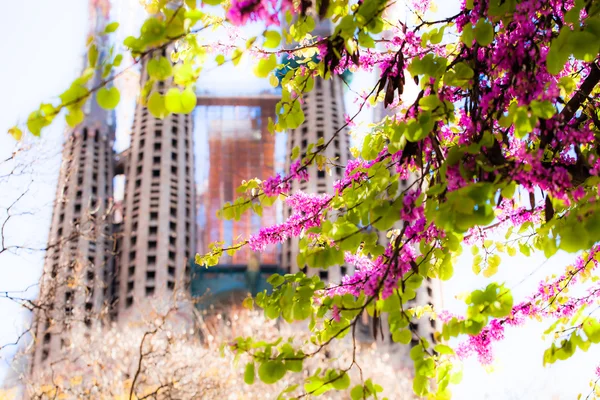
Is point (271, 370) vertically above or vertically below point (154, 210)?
below

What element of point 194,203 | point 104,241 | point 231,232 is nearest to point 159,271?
point 104,241

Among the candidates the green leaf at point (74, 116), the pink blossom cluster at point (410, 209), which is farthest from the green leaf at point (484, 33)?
the green leaf at point (74, 116)

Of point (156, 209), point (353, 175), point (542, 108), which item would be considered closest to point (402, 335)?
point (542, 108)

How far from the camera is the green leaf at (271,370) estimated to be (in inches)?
74.2

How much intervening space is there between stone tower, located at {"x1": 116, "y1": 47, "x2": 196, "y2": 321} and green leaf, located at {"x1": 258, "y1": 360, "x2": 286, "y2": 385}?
2078 centimetres

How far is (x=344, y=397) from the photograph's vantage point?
16.8 metres

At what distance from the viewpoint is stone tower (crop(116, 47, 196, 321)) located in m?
23.2

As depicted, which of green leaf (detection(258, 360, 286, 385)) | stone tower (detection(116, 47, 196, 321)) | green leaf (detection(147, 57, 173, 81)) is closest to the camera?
green leaf (detection(147, 57, 173, 81))

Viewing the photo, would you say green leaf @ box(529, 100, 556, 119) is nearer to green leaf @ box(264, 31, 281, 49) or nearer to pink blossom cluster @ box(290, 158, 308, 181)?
green leaf @ box(264, 31, 281, 49)

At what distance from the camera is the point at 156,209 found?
81.0ft

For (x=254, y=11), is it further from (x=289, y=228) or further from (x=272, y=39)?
(x=289, y=228)

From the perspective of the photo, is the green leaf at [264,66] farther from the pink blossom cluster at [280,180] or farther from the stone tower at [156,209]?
the stone tower at [156,209]

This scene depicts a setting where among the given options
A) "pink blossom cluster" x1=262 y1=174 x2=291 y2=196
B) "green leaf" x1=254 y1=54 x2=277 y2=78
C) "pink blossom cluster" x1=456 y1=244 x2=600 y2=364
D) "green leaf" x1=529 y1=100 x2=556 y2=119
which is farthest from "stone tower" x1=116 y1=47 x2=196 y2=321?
"green leaf" x1=529 y1=100 x2=556 y2=119

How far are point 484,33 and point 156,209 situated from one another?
77.1 feet
